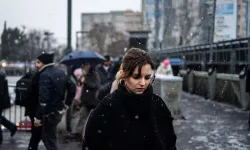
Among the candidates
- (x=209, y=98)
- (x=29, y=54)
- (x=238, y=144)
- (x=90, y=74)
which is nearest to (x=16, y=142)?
(x=90, y=74)

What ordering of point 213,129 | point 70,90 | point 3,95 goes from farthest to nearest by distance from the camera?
point 213,129 < point 3,95 < point 70,90

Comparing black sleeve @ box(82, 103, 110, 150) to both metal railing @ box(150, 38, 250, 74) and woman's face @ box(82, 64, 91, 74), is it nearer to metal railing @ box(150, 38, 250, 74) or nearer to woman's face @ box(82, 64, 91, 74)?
woman's face @ box(82, 64, 91, 74)

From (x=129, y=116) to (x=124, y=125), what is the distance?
7cm

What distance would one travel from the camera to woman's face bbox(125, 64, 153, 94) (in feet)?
10.5

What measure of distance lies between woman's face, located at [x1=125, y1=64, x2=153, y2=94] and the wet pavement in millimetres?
5868

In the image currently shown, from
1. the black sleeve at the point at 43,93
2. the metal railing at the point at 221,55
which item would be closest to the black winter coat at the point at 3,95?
the black sleeve at the point at 43,93

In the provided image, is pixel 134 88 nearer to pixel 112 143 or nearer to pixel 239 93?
pixel 112 143

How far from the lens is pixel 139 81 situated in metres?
3.19

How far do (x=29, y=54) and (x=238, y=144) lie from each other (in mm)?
68635

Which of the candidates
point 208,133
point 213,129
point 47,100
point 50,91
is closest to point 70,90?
point 50,91

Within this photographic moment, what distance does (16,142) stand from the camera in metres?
9.54

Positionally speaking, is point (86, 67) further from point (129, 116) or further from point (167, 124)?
point (129, 116)

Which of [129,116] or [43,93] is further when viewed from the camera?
[43,93]

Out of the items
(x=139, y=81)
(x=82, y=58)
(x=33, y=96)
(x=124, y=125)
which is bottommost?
(x=33, y=96)
